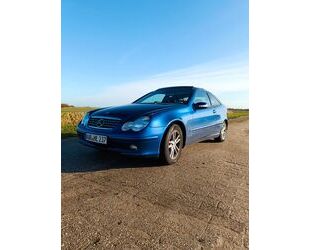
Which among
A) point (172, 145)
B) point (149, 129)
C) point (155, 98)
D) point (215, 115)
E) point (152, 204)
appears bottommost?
point (152, 204)

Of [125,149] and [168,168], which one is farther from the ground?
[125,149]

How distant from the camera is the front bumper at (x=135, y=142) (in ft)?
11.0

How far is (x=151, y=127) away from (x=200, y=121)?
149 centimetres

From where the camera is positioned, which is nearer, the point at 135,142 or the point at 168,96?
the point at 135,142

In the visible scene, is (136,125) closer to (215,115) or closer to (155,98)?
(155,98)

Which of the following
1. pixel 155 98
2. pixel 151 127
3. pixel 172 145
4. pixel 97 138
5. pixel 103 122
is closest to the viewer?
pixel 151 127

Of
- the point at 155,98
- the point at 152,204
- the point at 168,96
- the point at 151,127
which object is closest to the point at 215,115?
the point at 168,96

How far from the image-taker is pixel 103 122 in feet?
12.2
